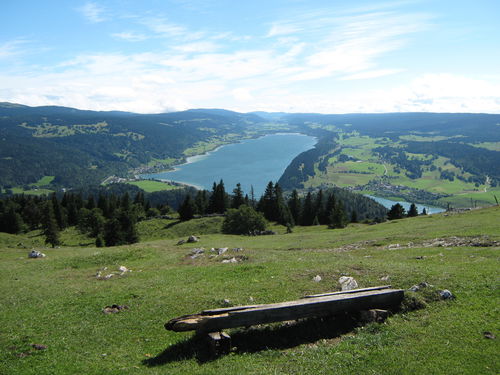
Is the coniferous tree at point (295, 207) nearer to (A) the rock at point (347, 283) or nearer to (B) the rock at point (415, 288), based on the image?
(A) the rock at point (347, 283)

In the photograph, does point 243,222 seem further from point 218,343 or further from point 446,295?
point 218,343

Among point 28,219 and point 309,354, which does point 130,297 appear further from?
point 28,219

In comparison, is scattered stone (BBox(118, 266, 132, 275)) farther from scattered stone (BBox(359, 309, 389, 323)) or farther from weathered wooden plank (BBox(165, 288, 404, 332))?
scattered stone (BBox(359, 309, 389, 323))

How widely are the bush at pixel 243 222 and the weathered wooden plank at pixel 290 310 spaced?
194ft

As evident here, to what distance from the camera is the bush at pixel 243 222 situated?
7456 cm

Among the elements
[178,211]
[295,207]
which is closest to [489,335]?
[178,211]

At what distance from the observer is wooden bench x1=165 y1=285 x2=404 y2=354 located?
44.7ft

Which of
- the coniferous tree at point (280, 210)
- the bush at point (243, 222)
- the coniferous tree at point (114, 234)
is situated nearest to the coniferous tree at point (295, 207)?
the coniferous tree at point (280, 210)

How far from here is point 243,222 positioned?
74.8 meters

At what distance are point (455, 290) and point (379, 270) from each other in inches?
175

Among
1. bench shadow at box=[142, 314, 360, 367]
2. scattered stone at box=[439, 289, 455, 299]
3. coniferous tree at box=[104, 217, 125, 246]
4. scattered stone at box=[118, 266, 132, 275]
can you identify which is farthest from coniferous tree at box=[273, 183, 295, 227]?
bench shadow at box=[142, 314, 360, 367]

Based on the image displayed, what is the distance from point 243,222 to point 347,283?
186 feet

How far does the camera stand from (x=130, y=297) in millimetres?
20484

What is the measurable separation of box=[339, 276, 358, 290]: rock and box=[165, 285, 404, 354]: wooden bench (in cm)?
222
